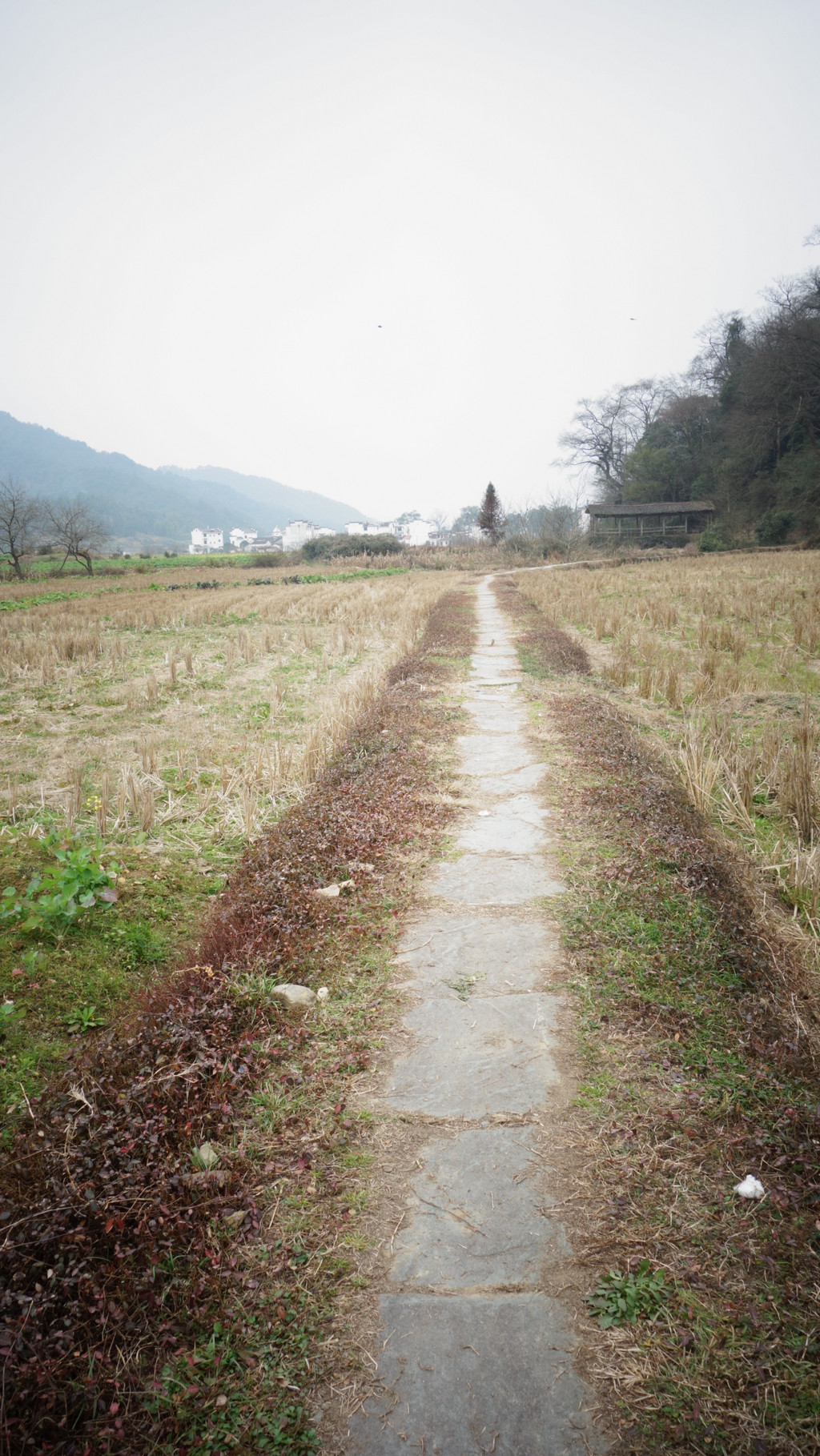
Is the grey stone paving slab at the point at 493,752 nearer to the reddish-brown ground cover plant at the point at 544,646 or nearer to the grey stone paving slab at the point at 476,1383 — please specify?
the reddish-brown ground cover plant at the point at 544,646

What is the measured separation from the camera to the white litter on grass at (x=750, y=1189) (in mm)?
2246

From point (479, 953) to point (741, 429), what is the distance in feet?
176

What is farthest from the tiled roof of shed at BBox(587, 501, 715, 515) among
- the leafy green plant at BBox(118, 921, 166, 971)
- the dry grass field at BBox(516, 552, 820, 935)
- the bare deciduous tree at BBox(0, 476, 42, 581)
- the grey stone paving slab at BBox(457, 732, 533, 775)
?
the leafy green plant at BBox(118, 921, 166, 971)

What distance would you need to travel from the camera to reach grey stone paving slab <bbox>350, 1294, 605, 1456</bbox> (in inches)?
67.3

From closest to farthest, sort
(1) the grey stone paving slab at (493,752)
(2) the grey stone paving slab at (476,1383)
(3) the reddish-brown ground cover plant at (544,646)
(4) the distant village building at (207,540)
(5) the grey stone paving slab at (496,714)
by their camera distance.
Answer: (2) the grey stone paving slab at (476,1383)
(1) the grey stone paving slab at (493,752)
(5) the grey stone paving slab at (496,714)
(3) the reddish-brown ground cover plant at (544,646)
(4) the distant village building at (207,540)

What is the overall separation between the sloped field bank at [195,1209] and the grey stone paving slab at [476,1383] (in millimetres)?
214

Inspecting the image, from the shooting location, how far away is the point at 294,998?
3.38 m

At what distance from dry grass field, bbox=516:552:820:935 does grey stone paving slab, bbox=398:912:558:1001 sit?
60.1 inches

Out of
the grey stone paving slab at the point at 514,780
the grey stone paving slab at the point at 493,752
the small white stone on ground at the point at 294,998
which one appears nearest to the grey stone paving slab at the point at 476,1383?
the small white stone on ground at the point at 294,998

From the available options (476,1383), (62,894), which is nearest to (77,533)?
(62,894)

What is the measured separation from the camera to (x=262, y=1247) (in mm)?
2184

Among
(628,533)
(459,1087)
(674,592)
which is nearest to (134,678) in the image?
(459,1087)

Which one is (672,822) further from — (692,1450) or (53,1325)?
(53,1325)

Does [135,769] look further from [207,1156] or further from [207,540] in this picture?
[207,540]
